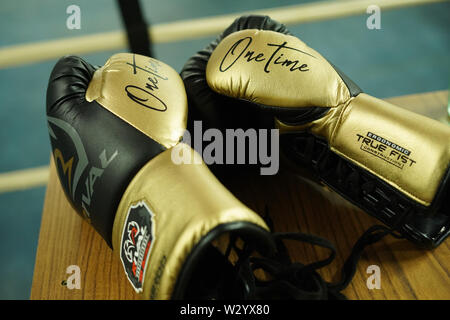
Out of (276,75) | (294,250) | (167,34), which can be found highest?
(276,75)

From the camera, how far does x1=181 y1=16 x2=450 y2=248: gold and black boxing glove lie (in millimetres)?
569

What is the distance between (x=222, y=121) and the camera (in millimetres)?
653

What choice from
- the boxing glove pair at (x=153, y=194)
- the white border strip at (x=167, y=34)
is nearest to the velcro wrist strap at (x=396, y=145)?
the boxing glove pair at (x=153, y=194)

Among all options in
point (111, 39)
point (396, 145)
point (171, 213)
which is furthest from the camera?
point (111, 39)

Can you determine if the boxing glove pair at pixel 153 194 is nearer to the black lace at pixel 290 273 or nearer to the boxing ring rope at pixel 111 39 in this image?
the black lace at pixel 290 273

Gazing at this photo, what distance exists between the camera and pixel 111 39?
3.83 feet

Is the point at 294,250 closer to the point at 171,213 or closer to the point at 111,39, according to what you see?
the point at 171,213

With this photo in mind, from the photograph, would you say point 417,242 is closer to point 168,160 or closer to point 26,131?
point 168,160

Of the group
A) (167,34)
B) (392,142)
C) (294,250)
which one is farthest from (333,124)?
(167,34)

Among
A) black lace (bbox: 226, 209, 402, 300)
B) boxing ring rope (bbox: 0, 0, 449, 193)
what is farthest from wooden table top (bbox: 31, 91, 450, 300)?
boxing ring rope (bbox: 0, 0, 449, 193)

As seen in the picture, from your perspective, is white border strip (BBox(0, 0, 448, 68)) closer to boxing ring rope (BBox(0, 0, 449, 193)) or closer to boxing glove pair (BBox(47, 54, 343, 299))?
boxing ring rope (BBox(0, 0, 449, 193))

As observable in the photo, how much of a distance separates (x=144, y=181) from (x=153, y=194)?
0.03 m

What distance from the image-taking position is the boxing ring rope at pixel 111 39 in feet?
3.69
